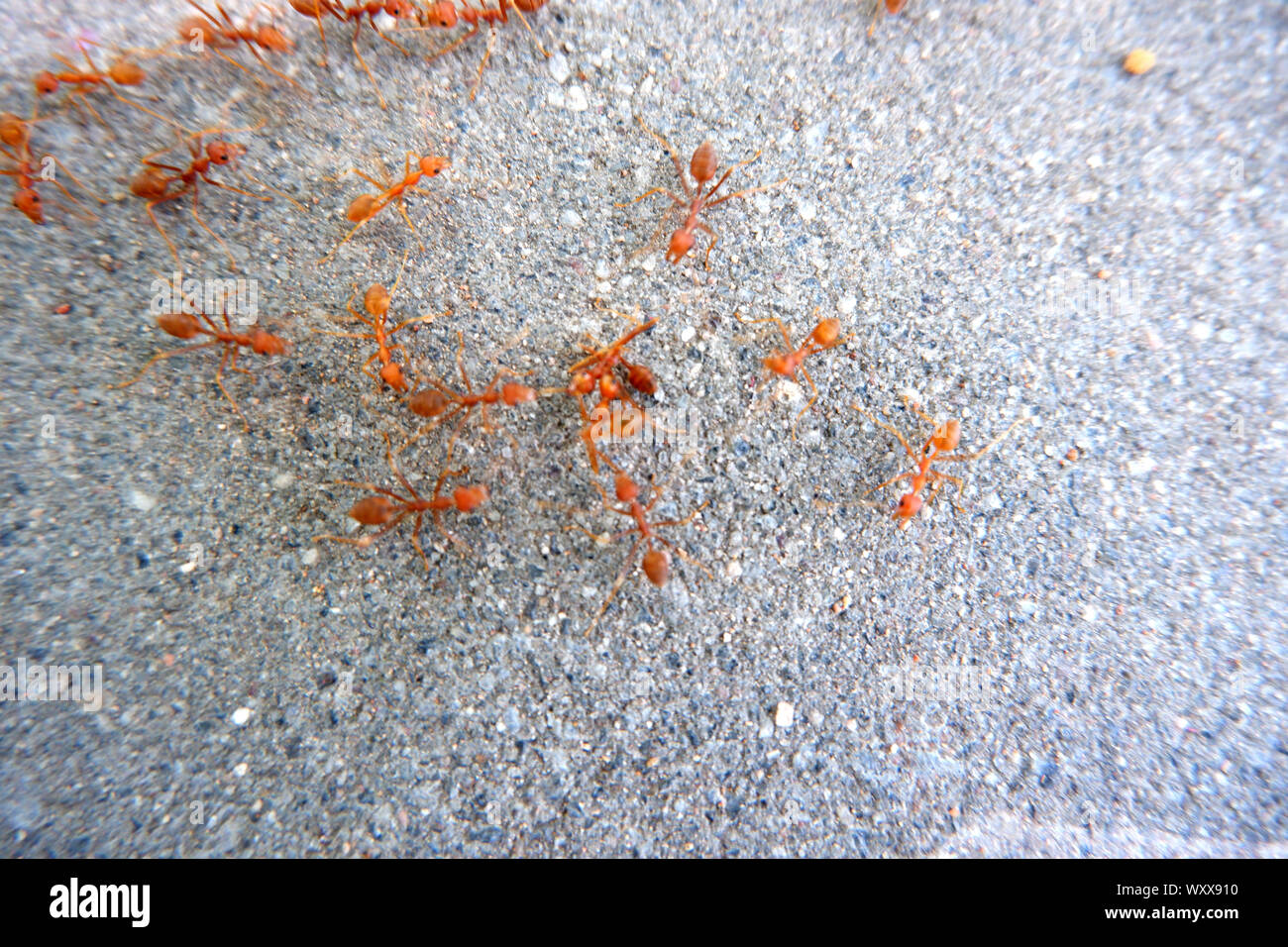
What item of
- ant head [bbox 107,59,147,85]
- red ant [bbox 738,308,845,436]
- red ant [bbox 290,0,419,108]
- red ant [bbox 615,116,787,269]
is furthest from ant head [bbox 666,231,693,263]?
ant head [bbox 107,59,147,85]

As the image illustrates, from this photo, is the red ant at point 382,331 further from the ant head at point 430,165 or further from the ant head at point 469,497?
the ant head at point 469,497

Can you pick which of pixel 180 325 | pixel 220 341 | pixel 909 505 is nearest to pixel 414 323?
pixel 220 341
